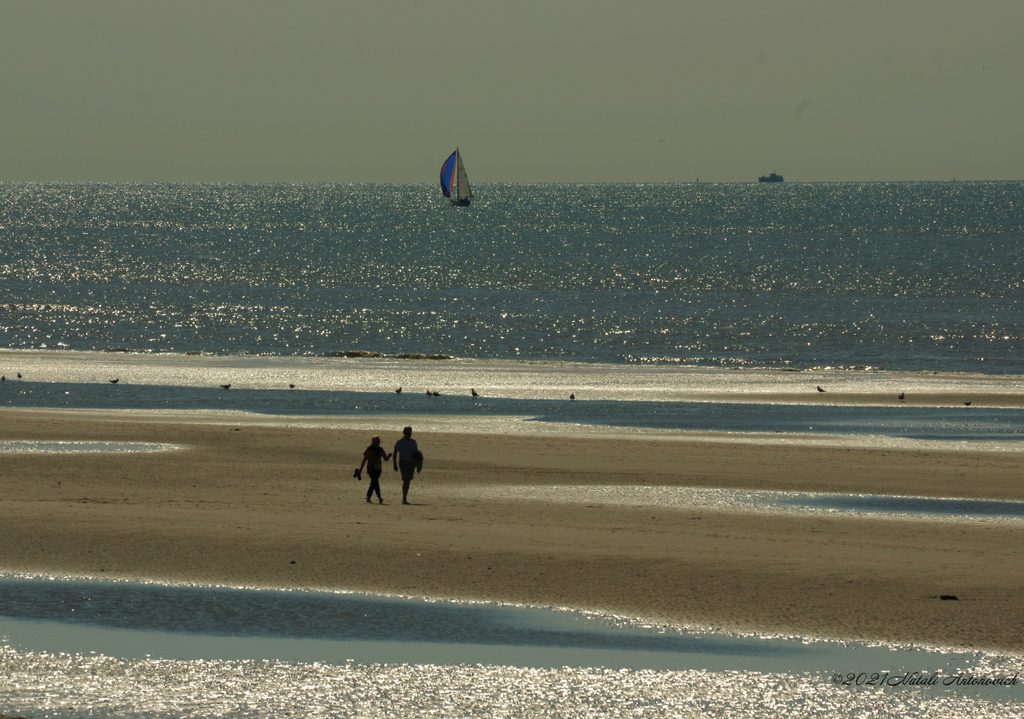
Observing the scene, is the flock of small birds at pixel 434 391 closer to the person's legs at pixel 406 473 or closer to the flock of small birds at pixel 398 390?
the flock of small birds at pixel 398 390

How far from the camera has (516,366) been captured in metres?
52.1

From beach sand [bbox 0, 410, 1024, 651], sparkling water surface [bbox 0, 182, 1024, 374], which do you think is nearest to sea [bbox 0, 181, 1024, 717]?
sparkling water surface [bbox 0, 182, 1024, 374]

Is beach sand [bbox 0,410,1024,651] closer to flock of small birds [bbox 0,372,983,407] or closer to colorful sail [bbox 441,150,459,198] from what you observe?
flock of small birds [bbox 0,372,983,407]

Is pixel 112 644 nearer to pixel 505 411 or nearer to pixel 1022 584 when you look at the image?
pixel 1022 584

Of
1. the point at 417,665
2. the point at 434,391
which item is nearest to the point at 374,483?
the point at 417,665

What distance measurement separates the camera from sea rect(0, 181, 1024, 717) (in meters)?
11.5

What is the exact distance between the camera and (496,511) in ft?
69.7

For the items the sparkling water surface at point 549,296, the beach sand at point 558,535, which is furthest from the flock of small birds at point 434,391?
the beach sand at point 558,535

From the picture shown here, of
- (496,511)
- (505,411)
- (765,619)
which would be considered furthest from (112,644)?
(505,411)

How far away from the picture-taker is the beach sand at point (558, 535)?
49.6 feet

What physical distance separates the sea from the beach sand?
2322mm

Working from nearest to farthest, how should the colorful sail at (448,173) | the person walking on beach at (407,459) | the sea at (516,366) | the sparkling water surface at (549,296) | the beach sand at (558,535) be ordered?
the sea at (516,366) → the beach sand at (558,535) → the person walking on beach at (407,459) → the sparkling water surface at (549,296) → the colorful sail at (448,173)

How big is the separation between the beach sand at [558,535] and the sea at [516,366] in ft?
7.62

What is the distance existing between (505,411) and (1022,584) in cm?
2233
